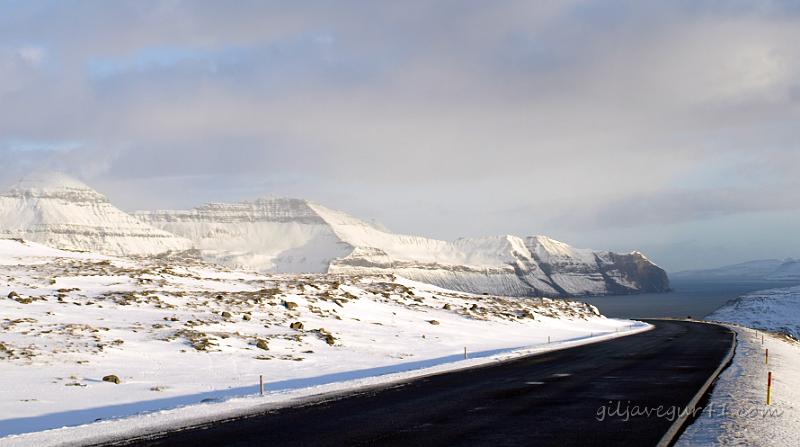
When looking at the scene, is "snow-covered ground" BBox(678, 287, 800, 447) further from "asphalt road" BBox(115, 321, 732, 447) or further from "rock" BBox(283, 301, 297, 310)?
"rock" BBox(283, 301, 297, 310)

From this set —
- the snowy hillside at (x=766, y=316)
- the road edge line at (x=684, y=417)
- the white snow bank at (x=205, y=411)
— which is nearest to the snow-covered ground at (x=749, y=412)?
the road edge line at (x=684, y=417)

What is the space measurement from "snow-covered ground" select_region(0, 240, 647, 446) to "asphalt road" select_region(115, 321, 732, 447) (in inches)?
83.7

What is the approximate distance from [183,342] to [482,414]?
2091 centimetres

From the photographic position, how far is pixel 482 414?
60.6 feet

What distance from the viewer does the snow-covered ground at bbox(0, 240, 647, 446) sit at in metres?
21.3

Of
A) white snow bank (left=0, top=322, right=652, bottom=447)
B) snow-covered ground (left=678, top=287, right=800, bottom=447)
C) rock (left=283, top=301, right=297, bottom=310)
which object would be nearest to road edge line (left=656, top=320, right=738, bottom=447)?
snow-covered ground (left=678, top=287, right=800, bottom=447)

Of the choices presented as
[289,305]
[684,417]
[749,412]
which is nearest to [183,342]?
[289,305]

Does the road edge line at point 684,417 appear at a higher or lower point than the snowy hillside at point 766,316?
higher

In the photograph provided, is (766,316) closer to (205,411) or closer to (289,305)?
(289,305)

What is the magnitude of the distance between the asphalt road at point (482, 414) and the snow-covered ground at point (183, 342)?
83.7 inches

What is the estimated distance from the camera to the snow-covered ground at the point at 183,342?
2134 cm

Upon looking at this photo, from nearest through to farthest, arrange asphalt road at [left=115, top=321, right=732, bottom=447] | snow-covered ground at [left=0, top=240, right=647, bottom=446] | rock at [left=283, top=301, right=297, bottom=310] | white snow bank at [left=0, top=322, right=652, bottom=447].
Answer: asphalt road at [left=115, top=321, right=732, bottom=447] < white snow bank at [left=0, top=322, right=652, bottom=447] < snow-covered ground at [left=0, top=240, right=647, bottom=446] < rock at [left=283, top=301, right=297, bottom=310]

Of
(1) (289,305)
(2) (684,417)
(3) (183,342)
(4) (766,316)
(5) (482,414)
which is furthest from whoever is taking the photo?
(4) (766,316)

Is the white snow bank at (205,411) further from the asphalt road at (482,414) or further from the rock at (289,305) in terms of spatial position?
the rock at (289,305)
